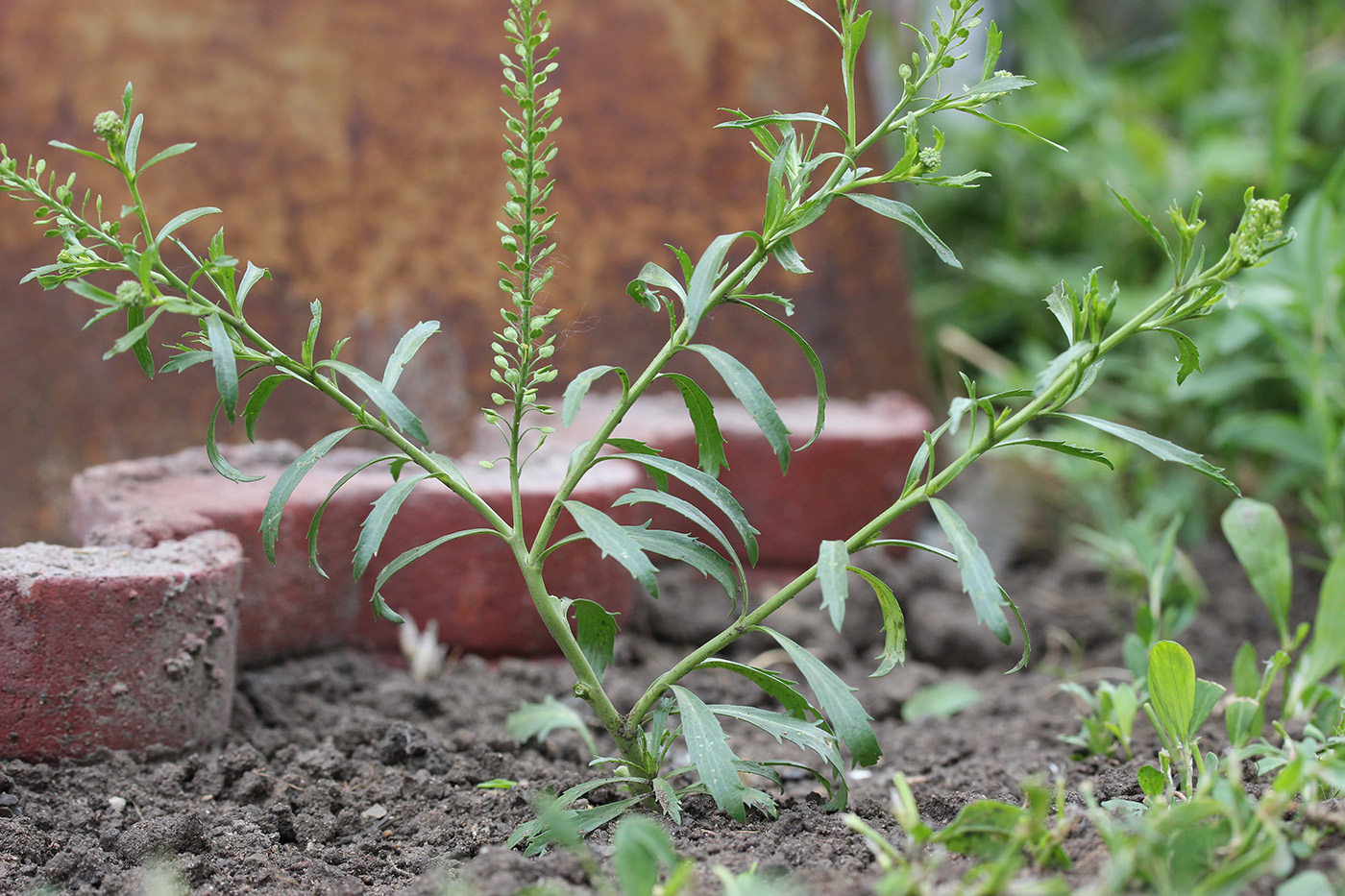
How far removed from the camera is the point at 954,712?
173 centimetres

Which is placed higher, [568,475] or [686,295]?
[686,295]

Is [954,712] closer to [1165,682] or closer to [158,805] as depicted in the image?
[1165,682]

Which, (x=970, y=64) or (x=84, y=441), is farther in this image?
(x=970, y=64)

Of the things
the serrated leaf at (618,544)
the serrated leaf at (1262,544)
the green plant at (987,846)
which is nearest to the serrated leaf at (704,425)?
the serrated leaf at (618,544)

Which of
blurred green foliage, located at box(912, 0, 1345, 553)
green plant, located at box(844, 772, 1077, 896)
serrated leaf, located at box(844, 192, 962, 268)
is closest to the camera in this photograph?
green plant, located at box(844, 772, 1077, 896)

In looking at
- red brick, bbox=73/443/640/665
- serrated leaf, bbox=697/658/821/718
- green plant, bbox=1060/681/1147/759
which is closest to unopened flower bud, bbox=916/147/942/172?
serrated leaf, bbox=697/658/821/718

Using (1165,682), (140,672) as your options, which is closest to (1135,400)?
(1165,682)

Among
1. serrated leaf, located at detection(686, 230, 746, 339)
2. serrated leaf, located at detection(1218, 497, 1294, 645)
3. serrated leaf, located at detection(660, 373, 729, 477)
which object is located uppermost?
serrated leaf, located at detection(686, 230, 746, 339)

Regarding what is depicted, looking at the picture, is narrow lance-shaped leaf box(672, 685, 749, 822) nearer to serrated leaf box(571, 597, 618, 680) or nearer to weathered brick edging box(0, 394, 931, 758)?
serrated leaf box(571, 597, 618, 680)

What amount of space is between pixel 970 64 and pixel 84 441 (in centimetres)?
368

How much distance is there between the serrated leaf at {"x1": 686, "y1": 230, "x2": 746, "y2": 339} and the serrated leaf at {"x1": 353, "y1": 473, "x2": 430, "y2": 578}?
0.28 m

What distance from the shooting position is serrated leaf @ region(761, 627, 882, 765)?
0.92 meters

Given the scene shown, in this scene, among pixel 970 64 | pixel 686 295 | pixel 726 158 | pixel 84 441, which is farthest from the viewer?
pixel 970 64

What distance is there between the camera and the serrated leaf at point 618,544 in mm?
856
